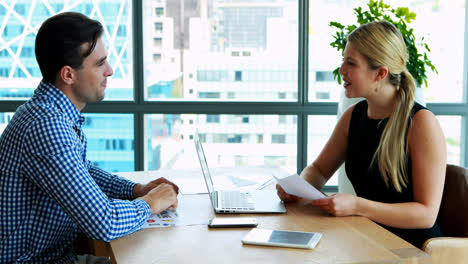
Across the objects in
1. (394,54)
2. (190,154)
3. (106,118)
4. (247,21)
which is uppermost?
(247,21)

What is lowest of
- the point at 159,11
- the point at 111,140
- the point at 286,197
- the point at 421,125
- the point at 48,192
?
the point at 111,140

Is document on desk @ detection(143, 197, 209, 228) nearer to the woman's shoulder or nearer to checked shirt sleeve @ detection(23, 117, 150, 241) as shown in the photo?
checked shirt sleeve @ detection(23, 117, 150, 241)

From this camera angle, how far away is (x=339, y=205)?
1.83 m

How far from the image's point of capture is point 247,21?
4.34 metres

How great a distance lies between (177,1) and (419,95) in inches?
79.2

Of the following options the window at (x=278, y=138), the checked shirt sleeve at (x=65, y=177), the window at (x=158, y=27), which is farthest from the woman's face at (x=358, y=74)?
the window at (x=158, y=27)

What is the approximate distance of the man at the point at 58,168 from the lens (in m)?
1.51

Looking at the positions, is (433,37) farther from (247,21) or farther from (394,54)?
(394,54)

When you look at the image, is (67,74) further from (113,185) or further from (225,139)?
(225,139)

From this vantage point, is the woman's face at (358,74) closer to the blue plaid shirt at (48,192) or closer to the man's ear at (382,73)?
the man's ear at (382,73)

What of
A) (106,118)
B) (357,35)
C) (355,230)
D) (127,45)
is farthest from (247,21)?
(355,230)

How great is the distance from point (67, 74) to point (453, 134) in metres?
3.59

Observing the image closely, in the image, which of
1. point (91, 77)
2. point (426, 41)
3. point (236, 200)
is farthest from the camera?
point (426, 41)

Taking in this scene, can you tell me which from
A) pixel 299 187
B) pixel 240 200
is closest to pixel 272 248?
pixel 299 187
